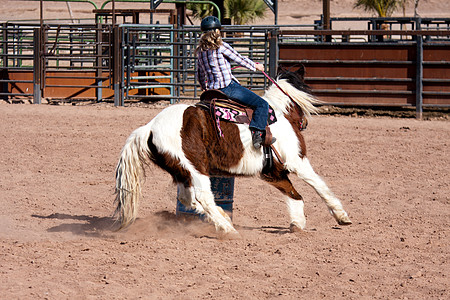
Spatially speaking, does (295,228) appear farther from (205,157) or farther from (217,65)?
(217,65)

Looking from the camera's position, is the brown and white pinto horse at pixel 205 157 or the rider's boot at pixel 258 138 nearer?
the brown and white pinto horse at pixel 205 157

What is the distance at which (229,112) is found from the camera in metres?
5.34

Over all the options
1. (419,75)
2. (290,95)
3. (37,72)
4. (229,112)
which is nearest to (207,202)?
(229,112)

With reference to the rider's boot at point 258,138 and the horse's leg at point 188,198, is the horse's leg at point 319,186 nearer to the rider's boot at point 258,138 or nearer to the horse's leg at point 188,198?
the rider's boot at point 258,138

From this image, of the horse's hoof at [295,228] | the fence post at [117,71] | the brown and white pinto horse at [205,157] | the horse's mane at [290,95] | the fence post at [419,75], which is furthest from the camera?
the fence post at [117,71]

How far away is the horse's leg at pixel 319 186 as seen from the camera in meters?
5.60

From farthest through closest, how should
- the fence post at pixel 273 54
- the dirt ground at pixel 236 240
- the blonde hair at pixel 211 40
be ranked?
the fence post at pixel 273 54
the blonde hair at pixel 211 40
the dirt ground at pixel 236 240

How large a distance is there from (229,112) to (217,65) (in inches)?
15.8

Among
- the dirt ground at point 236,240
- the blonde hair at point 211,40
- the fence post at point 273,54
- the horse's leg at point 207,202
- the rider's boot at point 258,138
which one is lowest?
the dirt ground at point 236,240

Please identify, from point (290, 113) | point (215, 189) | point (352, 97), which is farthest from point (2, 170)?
point (352, 97)

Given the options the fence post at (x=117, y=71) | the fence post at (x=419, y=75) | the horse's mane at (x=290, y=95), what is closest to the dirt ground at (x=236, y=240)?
the horse's mane at (x=290, y=95)

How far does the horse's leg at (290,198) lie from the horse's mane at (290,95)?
0.55 m

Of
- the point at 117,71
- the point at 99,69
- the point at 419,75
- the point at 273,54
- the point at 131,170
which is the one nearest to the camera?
the point at 131,170

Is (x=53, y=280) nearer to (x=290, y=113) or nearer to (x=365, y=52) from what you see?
(x=290, y=113)
